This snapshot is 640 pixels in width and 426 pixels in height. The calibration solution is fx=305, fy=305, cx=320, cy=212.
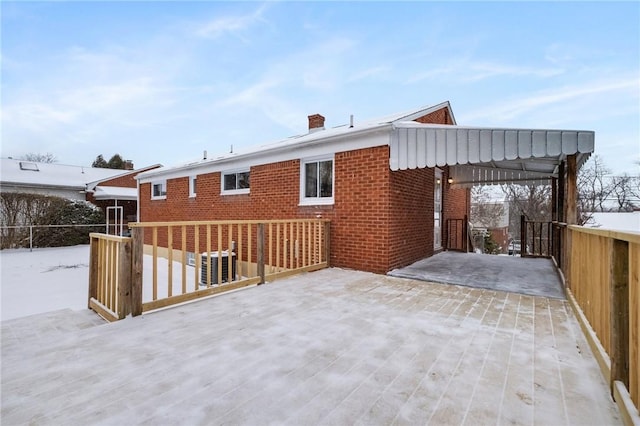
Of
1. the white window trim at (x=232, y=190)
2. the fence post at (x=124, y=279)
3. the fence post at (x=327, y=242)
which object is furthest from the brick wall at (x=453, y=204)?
the fence post at (x=124, y=279)

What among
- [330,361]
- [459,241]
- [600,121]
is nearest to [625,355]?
[330,361]

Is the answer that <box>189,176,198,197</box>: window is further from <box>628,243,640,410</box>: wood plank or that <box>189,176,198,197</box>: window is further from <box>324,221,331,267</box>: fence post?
<box>628,243,640,410</box>: wood plank

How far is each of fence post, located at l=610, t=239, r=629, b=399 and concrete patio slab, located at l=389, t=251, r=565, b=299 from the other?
9.13 feet

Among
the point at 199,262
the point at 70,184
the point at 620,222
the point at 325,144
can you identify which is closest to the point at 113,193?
the point at 70,184

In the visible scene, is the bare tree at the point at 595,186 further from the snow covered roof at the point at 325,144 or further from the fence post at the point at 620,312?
the fence post at the point at 620,312

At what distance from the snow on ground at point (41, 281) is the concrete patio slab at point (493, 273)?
637 cm

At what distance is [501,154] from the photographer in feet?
14.5

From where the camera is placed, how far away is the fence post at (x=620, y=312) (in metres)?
1.76

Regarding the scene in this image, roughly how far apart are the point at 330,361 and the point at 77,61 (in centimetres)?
1263

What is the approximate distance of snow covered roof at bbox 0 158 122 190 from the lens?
1594cm

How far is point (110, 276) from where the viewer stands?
3797 millimetres

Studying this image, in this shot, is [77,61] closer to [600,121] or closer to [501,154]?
[501,154]

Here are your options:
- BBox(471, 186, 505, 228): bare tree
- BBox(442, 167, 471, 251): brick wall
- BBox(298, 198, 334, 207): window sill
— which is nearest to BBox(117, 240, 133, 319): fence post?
BBox(298, 198, 334, 207): window sill

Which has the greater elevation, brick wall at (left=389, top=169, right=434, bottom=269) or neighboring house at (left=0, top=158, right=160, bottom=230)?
neighboring house at (left=0, top=158, right=160, bottom=230)
